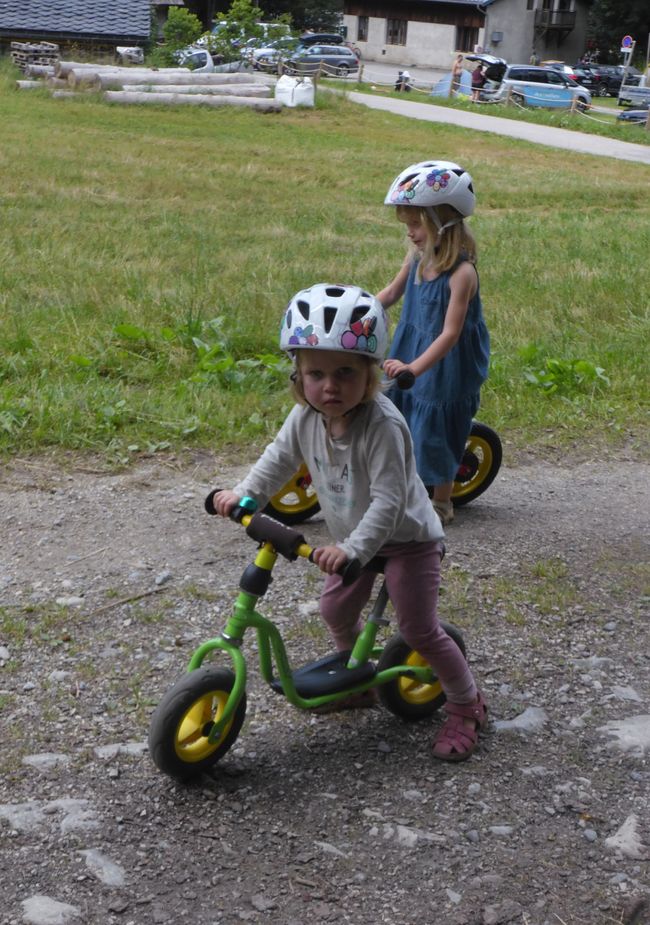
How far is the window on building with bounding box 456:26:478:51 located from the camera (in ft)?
227

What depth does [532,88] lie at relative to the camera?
41.1 metres

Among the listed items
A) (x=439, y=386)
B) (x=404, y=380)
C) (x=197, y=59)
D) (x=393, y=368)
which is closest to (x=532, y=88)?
(x=197, y=59)

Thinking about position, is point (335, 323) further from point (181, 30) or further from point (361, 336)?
point (181, 30)

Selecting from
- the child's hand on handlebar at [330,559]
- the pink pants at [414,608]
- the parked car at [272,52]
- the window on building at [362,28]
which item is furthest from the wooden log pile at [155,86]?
the window on building at [362,28]

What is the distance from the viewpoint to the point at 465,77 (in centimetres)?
4444

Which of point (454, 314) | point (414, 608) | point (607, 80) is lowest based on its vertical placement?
point (607, 80)

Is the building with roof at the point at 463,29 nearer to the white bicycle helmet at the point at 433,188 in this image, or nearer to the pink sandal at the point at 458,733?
the white bicycle helmet at the point at 433,188

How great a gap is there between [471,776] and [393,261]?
8259mm

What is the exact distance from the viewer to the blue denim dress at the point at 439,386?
502 centimetres

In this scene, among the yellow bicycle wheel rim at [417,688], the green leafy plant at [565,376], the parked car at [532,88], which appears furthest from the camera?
the parked car at [532,88]

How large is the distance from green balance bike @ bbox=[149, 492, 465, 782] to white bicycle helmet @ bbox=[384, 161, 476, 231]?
5.53 ft

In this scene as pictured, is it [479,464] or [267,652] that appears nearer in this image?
[267,652]

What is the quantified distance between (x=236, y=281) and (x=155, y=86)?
21.5 m

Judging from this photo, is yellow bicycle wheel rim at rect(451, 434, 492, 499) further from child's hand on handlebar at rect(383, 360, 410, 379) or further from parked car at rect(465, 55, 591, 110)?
parked car at rect(465, 55, 591, 110)
